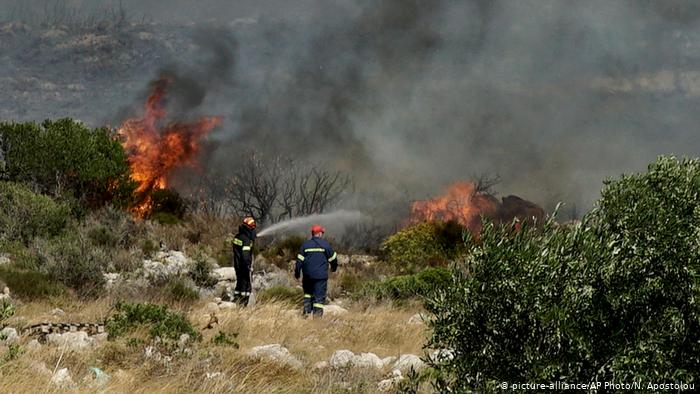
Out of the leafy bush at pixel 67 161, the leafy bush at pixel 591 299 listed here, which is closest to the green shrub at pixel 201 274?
the leafy bush at pixel 67 161

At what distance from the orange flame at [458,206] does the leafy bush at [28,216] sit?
2390 centimetres

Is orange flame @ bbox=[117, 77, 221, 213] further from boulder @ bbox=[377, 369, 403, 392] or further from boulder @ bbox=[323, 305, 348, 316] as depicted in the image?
boulder @ bbox=[377, 369, 403, 392]

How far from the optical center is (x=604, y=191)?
181 inches

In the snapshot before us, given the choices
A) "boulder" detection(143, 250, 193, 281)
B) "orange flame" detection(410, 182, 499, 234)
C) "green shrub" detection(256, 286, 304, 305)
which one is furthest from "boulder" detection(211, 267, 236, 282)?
"orange flame" detection(410, 182, 499, 234)

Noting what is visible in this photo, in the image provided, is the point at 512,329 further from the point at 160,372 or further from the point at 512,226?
the point at 160,372

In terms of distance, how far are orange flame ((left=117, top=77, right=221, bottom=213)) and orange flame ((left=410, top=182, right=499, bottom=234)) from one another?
14.1 m

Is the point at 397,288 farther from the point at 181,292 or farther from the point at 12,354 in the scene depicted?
the point at 12,354

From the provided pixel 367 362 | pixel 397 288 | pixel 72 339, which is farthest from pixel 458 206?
pixel 72 339

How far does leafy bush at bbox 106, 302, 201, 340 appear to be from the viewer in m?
7.47

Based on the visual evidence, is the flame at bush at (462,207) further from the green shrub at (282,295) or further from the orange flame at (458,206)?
the green shrub at (282,295)

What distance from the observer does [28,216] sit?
69.3ft

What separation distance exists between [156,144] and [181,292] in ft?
88.5

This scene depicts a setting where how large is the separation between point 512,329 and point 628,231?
894mm

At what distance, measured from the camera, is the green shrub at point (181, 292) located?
1296cm
